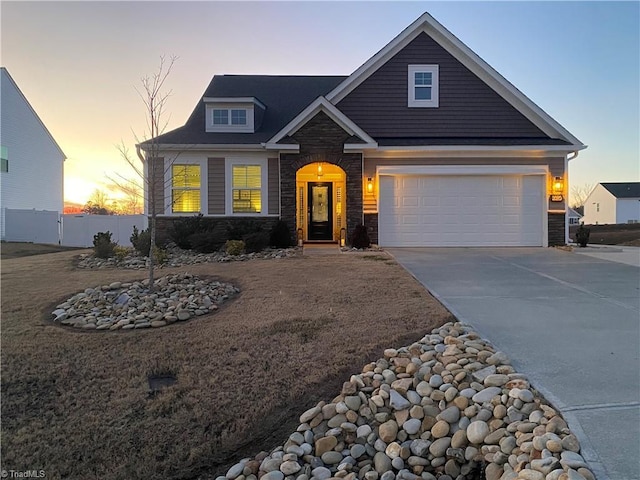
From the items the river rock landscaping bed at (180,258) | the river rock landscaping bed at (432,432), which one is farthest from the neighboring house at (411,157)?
the river rock landscaping bed at (432,432)

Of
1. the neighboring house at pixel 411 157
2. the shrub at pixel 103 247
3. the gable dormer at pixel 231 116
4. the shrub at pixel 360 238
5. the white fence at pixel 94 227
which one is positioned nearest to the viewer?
the shrub at pixel 103 247

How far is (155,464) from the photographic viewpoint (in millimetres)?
3492

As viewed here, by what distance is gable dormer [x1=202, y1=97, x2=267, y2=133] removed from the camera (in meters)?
15.3

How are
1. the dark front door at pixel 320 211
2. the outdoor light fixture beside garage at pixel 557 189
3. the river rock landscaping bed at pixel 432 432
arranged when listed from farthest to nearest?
the dark front door at pixel 320 211
the outdoor light fixture beside garage at pixel 557 189
the river rock landscaping bed at pixel 432 432

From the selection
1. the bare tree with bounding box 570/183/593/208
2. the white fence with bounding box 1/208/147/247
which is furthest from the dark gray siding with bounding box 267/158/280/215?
the bare tree with bounding box 570/183/593/208

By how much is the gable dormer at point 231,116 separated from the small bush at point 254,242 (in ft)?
13.9

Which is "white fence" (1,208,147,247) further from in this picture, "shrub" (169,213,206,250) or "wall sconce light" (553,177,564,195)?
"wall sconce light" (553,177,564,195)

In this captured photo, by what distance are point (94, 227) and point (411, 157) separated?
1573 centimetres

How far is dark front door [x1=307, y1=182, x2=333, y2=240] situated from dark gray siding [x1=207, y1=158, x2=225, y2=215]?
10.4 feet

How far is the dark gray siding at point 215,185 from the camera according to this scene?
1448 cm

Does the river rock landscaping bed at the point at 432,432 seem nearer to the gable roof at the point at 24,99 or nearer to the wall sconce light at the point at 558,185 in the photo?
the wall sconce light at the point at 558,185

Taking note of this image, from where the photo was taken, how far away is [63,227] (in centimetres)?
2198

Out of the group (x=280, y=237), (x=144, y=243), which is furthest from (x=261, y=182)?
(x=144, y=243)

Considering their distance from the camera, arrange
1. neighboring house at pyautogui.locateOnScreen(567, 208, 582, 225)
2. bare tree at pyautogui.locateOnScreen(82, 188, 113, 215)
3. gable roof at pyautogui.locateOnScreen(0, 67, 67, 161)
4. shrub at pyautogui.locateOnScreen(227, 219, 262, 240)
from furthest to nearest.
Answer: neighboring house at pyautogui.locateOnScreen(567, 208, 582, 225) → bare tree at pyautogui.locateOnScreen(82, 188, 113, 215) → gable roof at pyautogui.locateOnScreen(0, 67, 67, 161) → shrub at pyautogui.locateOnScreen(227, 219, 262, 240)
